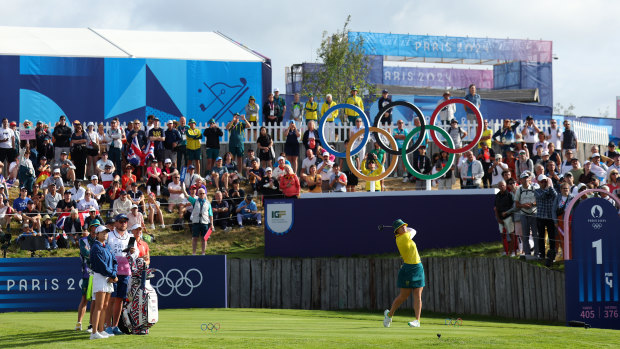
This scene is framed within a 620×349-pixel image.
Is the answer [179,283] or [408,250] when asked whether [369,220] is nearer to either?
[179,283]

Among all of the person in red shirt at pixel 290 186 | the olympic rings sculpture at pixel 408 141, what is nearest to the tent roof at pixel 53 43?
the person in red shirt at pixel 290 186

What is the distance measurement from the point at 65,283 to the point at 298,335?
944 cm

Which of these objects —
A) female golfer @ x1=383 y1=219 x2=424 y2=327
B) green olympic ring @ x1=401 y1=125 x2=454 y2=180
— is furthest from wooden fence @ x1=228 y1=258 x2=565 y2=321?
female golfer @ x1=383 y1=219 x2=424 y2=327

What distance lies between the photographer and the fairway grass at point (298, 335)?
1220 cm

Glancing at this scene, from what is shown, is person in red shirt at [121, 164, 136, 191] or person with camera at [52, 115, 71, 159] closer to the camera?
person in red shirt at [121, 164, 136, 191]

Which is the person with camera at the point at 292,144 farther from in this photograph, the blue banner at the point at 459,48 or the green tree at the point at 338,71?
the blue banner at the point at 459,48

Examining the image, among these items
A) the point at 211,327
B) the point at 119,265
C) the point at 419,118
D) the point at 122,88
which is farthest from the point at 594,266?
the point at 122,88

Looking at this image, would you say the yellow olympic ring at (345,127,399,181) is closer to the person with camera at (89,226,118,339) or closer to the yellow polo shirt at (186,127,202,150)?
the yellow polo shirt at (186,127,202,150)

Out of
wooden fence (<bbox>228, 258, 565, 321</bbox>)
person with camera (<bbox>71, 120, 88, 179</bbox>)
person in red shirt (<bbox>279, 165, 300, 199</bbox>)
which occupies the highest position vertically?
person with camera (<bbox>71, 120, 88, 179</bbox>)

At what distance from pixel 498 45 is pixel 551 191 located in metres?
38.9

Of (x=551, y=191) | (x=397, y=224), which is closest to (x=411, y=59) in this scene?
(x=551, y=191)

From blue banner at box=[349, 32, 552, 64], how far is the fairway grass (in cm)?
3568

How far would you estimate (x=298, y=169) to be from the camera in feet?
94.9

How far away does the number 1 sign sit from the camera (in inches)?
680
